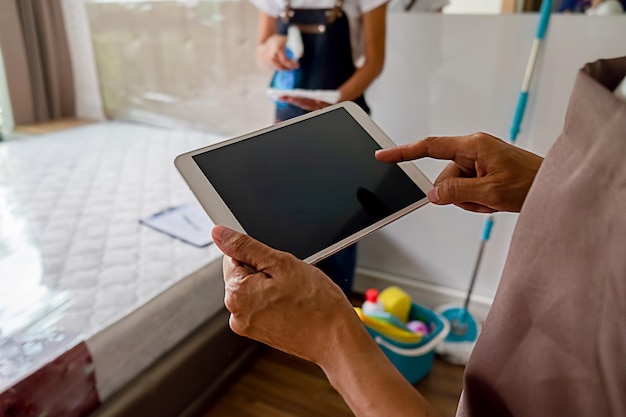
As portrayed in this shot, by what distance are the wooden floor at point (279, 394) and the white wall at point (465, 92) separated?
0.50m

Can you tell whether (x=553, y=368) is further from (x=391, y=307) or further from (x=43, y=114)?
(x=43, y=114)

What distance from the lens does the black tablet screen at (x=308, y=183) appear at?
26.0 inches

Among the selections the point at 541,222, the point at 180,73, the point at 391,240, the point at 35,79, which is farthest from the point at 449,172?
the point at 35,79

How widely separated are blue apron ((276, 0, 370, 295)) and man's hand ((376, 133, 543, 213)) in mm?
723

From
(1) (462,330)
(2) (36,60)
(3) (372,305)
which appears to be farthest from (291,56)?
(2) (36,60)

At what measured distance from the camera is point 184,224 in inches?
60.1

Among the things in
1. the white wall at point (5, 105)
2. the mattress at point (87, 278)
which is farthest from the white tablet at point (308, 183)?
the white wall at point (5, 105)

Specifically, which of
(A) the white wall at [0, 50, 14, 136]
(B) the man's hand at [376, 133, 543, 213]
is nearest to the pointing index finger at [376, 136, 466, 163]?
(B) the man's hand at [376, 133, 543, 213]

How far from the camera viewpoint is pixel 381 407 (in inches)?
20.7

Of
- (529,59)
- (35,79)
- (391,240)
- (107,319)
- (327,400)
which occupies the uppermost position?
(529,59)

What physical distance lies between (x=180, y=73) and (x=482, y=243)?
1.46 m

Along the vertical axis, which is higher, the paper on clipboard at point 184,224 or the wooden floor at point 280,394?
the paper on clipboard at point 184,224

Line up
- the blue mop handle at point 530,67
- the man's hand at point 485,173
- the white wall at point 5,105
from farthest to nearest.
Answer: the white wall at point 5,105 < the blue mop handle at point 530,67 < the man's hand at point 485,173

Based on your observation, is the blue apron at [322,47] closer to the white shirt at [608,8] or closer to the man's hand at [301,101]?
the man's hand at [301,101]
